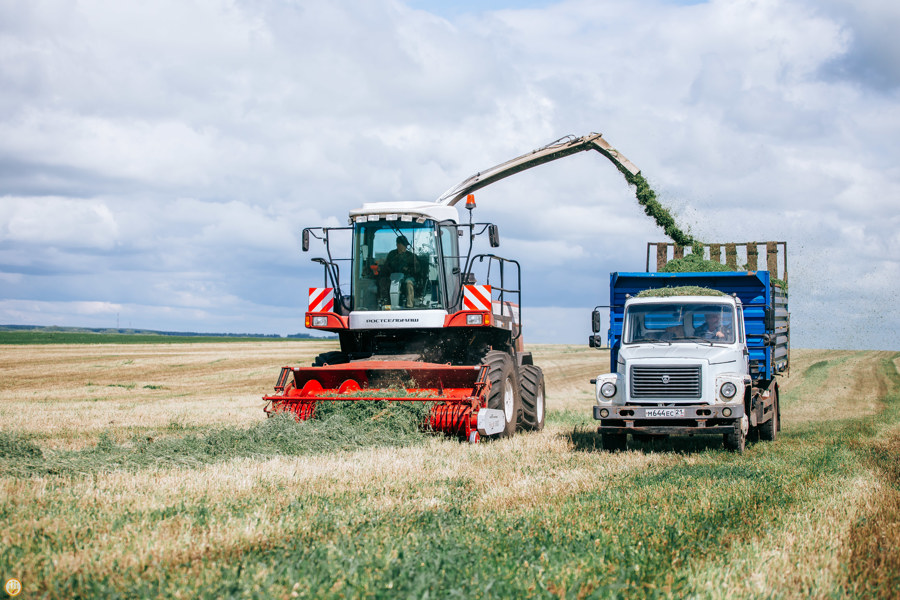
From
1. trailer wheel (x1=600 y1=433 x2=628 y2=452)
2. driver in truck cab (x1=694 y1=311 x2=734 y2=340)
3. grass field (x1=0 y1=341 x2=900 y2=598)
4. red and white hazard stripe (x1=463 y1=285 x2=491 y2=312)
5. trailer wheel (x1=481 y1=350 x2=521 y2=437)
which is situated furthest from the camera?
red and white hazard stripe (x1=463 y1=285 x2=491 y2=312)

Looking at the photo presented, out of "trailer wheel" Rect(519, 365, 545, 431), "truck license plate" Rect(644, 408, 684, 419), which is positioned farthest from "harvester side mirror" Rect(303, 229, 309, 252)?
"truck license plate" Rect(644, 408, 684, 419)

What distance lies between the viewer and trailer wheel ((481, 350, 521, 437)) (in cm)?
1138

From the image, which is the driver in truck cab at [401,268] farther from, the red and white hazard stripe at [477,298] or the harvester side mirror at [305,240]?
the harvester side mirror at [305,240]

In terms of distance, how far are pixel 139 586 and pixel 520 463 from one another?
5.35 meters

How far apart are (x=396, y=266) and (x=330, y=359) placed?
72.9 inches

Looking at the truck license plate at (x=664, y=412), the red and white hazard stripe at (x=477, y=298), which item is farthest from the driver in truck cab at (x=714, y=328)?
the red and white hazard stripe at (x=477, y=298)

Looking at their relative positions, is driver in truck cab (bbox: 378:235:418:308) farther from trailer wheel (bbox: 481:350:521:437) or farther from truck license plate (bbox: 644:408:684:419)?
truck license plate (bbox: 644:408:684:419)

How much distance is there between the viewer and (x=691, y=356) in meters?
10.4

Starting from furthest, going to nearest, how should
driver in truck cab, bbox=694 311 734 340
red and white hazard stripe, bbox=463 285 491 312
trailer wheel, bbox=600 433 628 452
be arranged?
red and white hazard stripe, bbox=463 285 491 312, driver in truck cab, bbox=694 311 734 340, trailer wheel, bbox=600 433 628 452

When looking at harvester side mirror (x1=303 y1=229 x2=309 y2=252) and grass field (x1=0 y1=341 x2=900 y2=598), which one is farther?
harvester side mirror (x1=303 y1=229 x2=309 y2=252)

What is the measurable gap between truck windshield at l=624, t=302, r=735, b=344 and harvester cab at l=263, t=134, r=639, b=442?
6.52 feet

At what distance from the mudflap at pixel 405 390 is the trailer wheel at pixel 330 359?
0.58 meters

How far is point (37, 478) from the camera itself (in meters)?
6.99

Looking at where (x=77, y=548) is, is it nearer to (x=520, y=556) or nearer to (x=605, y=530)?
(x=520, y=556)
